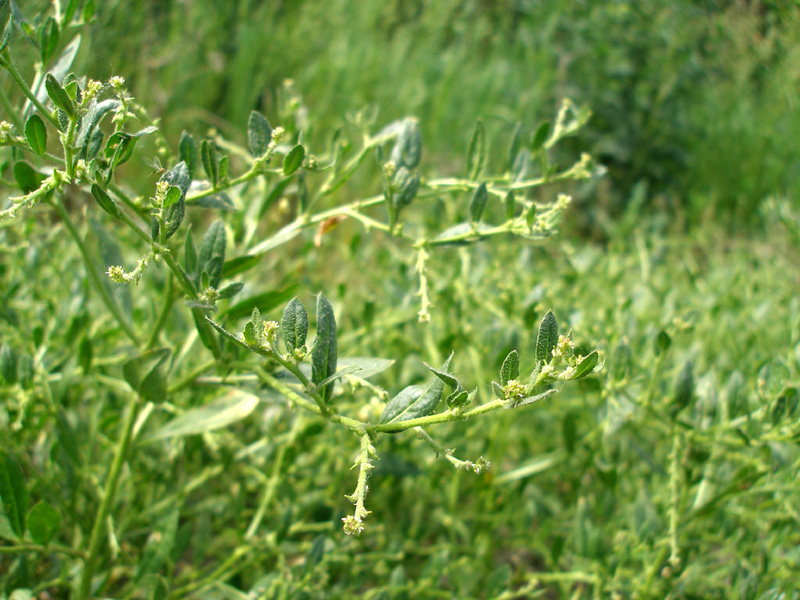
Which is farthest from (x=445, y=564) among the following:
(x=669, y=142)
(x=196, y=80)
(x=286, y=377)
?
(x=669, y=142)

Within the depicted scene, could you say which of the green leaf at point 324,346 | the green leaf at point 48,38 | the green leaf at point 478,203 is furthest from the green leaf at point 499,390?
the green leaf at point 48,38

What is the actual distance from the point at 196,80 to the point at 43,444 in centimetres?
214

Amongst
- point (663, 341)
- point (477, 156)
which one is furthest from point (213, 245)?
point (663, 341)

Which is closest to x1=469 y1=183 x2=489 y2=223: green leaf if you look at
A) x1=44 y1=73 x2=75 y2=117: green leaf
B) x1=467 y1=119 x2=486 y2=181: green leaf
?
x1=467 y1=119 x2=486 y2=181: green leaf

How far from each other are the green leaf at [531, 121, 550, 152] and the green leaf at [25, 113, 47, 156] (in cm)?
51

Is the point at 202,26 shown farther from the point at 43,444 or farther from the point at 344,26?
the point at 43,444

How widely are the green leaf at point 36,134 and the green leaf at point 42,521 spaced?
1.02ft

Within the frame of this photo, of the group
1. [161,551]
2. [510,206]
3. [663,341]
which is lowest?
[161,551]

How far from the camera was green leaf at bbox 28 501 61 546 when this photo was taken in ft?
1.87

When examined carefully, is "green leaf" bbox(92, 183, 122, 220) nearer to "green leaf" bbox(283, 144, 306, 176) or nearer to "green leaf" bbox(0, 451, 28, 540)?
"green leaf" bbox(283, 144, 306, 176)

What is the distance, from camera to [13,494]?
0.59 m

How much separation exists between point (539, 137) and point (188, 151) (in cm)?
40

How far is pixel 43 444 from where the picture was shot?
2.73ft

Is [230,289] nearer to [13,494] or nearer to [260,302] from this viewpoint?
[260,302]
